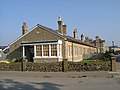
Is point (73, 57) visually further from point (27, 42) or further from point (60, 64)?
point (60, 64)

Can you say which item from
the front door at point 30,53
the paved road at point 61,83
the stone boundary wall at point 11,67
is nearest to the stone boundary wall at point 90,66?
the paved road at point 61,83

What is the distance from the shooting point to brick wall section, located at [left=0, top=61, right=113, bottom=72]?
71.8 ft

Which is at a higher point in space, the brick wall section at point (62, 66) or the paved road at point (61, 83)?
the brick wall section at point (62, 66)

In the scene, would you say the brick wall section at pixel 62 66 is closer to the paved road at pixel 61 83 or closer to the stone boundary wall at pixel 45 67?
the stone boundary wall at pixel 45 67

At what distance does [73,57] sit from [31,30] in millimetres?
8360

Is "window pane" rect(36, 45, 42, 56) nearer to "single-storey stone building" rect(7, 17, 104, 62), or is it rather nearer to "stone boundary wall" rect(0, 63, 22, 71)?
"single-storey stone building" rect(7, 17, 104, 62)

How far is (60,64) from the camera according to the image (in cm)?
2281

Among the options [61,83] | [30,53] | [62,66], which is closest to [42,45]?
[30,53]

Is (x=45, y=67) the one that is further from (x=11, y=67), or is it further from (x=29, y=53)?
(x=29, y=53)

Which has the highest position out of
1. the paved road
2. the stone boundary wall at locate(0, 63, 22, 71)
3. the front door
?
the front door

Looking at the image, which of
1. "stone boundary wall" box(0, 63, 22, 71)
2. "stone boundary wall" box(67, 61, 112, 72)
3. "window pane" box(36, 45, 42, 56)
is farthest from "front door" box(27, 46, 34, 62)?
"stone boundary wall" box(67, 61, 112, 72)

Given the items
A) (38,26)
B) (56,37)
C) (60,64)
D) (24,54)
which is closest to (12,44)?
(24,54)

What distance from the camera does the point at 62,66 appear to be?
74.4ft

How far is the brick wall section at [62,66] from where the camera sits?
21.9 meters
